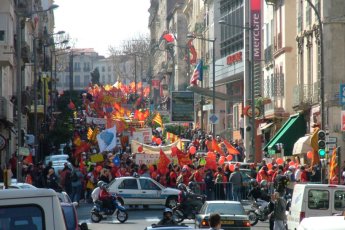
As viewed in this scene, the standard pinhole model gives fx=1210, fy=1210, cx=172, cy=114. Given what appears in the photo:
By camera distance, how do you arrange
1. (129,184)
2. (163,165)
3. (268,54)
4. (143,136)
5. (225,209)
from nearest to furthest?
(225,209) → (129,184) → (163,165) → (268,54) → (143,136)

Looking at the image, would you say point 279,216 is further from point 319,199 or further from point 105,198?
point 105,198

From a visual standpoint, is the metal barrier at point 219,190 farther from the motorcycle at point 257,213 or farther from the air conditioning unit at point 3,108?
the air conditioning unit at point 3,108

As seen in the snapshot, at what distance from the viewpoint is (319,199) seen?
26469 millimetres

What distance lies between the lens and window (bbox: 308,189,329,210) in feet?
86.4

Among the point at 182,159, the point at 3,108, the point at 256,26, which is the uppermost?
the point at 256,26

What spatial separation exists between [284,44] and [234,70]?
2428 cm

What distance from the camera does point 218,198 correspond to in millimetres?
42656

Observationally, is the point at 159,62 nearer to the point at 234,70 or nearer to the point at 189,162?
the point at 234,70

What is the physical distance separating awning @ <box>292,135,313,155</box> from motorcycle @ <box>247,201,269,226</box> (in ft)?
41.4

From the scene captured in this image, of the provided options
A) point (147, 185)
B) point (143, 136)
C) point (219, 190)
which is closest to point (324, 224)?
point (147, 185)

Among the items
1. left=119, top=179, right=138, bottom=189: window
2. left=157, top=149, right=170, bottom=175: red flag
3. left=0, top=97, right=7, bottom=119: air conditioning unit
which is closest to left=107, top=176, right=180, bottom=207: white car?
left=119, top=179, right=138, bottom=189: window

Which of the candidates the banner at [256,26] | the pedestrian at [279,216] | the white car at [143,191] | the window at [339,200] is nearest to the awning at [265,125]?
the banner at [256,26]

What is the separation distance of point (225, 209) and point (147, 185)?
41.5 feet

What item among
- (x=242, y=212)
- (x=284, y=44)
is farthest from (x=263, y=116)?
(x=242, y=212)
